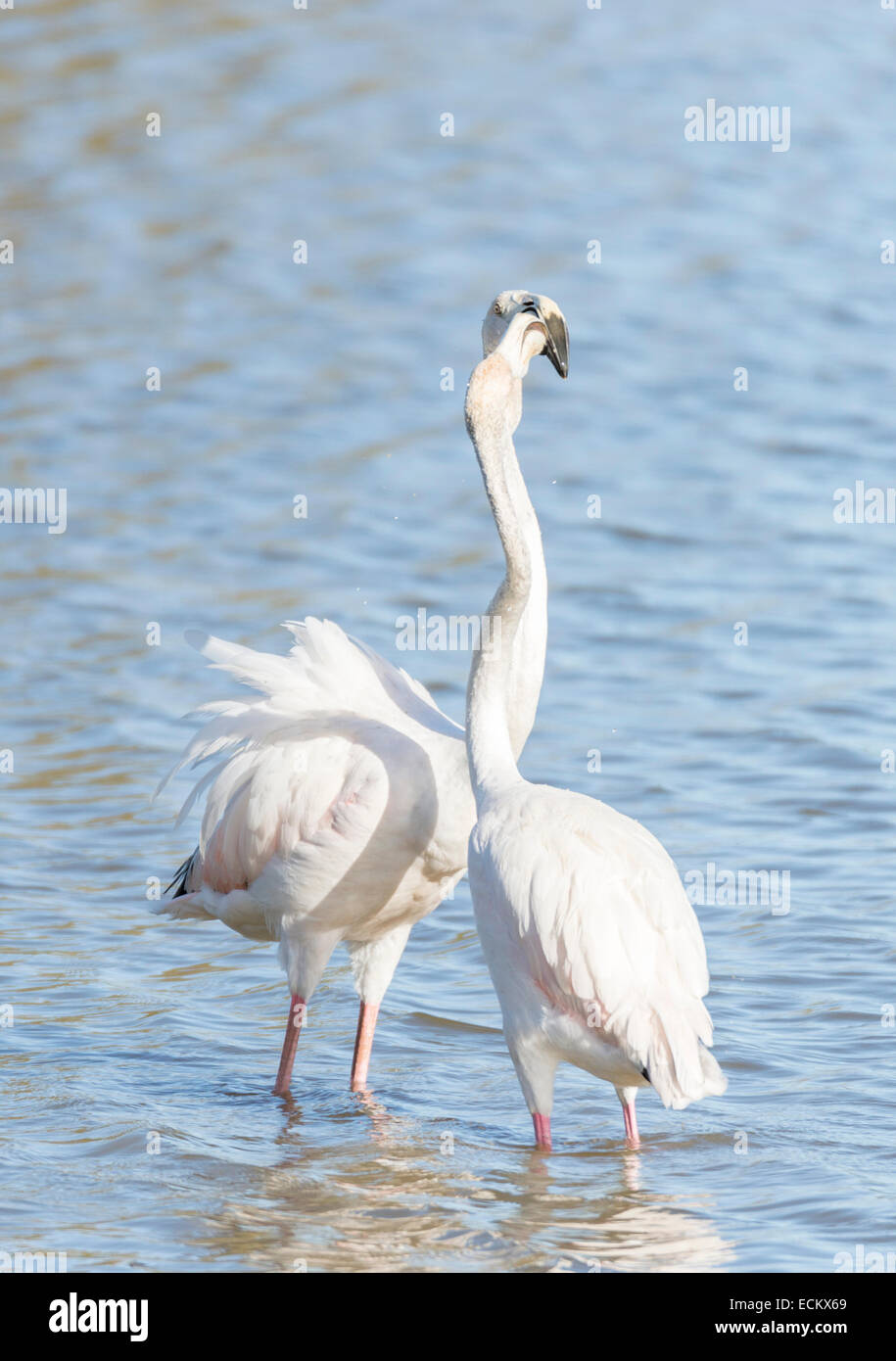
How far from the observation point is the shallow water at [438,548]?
6262mm

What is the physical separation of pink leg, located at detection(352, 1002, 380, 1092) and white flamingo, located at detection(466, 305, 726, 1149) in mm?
1017

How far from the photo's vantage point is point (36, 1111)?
21.8 ft

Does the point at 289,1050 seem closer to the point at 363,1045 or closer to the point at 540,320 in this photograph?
the point at 363,1045

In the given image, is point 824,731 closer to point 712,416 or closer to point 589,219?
point 712,416

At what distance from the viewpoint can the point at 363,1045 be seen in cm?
712

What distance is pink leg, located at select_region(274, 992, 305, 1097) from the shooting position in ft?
22.9

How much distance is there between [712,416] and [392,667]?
28.6 feet

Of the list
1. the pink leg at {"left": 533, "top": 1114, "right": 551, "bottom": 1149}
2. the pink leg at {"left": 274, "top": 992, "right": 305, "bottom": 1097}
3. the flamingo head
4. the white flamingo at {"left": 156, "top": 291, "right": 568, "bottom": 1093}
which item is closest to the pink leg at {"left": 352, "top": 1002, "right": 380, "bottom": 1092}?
the white flamingo at {"left": 156, "top": 291, "right": 568, "bottom": 1093}

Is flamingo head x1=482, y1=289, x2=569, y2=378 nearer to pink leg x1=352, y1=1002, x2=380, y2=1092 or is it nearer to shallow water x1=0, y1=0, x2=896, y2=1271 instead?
pink leg x1=352, y1=1002, x2=380, y2=1092

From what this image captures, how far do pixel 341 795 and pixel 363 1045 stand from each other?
3.41 feet

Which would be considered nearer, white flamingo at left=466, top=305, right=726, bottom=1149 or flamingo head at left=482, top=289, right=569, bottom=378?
white flamingo at left=466, top=305, right=726, bottom=1149

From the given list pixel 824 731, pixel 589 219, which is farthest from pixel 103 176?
pixel 824 731

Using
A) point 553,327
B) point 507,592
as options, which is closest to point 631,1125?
point 507,592

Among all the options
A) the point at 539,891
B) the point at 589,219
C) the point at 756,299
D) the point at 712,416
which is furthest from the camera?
the point at 589,219
